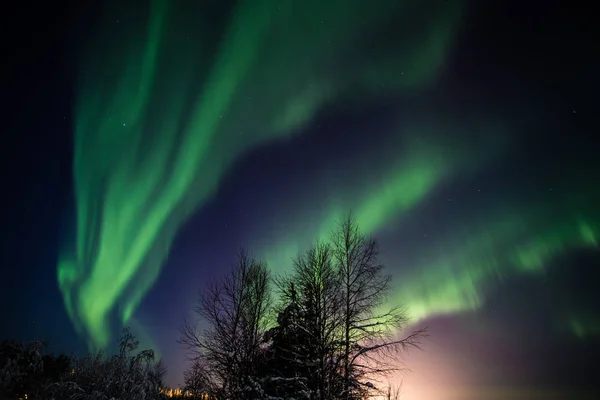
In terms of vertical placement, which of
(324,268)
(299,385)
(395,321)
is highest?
(324,268)

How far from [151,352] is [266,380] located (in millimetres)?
21411

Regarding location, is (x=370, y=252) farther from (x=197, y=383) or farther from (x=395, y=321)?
(x=197, y=383)

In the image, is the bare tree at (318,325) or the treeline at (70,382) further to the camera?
the treeline at (70,382)

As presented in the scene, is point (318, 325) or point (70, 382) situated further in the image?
point (70, 382)

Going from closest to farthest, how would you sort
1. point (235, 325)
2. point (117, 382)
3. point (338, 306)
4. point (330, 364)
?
point (330, 364), point (338, 306), point (235, 325), point (117, 382)

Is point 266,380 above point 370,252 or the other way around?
the other way around

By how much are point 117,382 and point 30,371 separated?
8.93m

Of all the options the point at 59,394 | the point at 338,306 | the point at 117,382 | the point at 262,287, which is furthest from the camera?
the point at 117,382

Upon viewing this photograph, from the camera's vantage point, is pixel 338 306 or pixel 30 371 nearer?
pixel 338 306

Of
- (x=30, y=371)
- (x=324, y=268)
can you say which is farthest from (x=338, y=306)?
(x=30, y=371)

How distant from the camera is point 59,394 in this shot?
2581cm

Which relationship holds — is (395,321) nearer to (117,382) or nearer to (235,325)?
(235,325)

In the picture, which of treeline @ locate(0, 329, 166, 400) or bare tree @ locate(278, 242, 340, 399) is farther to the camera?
treeline @ locate(0, 329, 166, 400)

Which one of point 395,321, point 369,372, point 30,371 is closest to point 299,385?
point 369,372
